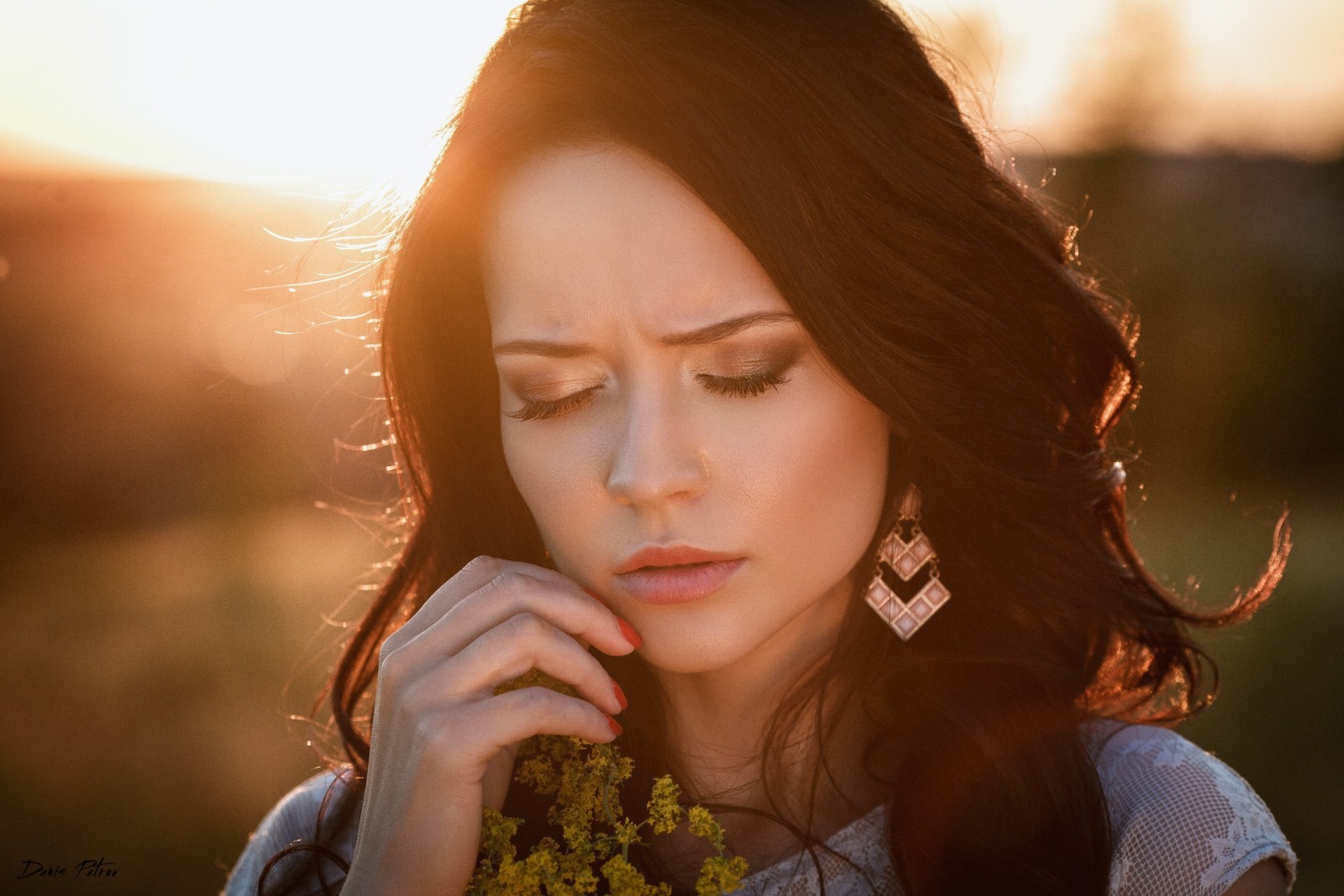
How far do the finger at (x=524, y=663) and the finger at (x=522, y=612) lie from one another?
0.08ft

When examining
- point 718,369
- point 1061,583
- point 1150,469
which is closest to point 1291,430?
point 1150,469

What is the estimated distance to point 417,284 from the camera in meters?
2.71

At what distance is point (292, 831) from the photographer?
2.94m

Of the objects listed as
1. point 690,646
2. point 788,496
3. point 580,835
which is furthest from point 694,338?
point 580,835

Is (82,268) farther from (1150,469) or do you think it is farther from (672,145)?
(1150,469)

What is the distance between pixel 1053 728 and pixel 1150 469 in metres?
9.47

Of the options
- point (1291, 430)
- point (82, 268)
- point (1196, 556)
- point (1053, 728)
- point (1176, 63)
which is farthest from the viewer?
point (1176, 63)

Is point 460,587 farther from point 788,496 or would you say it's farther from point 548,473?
point 788,496

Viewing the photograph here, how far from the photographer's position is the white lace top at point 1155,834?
212 centimetres

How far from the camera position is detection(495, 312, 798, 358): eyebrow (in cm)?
217

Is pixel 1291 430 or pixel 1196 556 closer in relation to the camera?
pixel 1196 556

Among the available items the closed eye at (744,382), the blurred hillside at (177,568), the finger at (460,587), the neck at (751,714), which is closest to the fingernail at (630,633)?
the finger at (460,587)

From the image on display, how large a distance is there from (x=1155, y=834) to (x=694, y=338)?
1352mm

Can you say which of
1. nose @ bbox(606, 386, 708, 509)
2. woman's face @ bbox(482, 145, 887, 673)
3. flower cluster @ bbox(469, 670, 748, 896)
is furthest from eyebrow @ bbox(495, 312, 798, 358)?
flower cluster @ bbox(469, 670, 748, 896)
